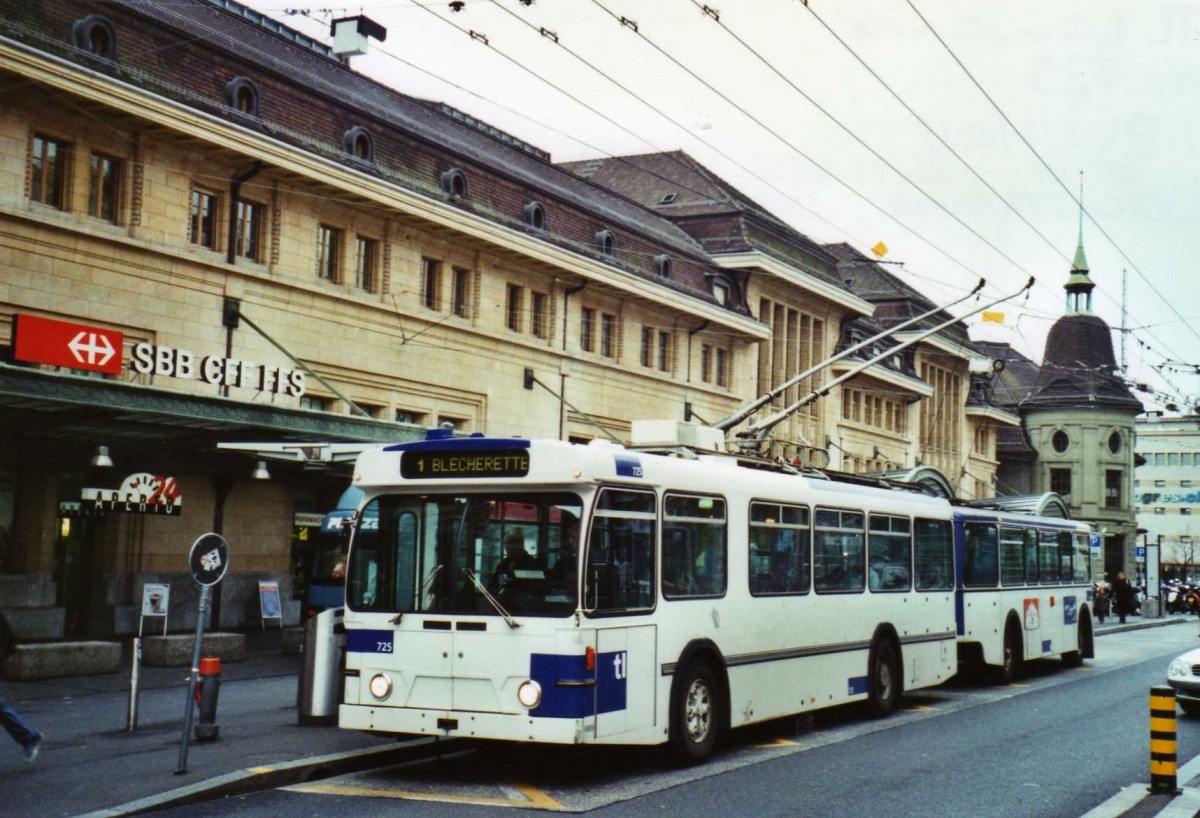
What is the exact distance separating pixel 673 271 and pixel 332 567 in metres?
19.3

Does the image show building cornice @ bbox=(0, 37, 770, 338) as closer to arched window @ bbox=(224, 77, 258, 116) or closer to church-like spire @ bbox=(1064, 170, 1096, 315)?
arched window @ bbox=(224, 77, 258, 116)

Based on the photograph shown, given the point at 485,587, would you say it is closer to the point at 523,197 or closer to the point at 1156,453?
the point at 523,197

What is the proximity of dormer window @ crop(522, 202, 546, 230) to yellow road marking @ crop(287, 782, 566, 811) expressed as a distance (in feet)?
81.4

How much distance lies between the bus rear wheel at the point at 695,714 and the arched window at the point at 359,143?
1887 cm

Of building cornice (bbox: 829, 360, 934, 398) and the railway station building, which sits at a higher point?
building cornice (bbox: 829, 360, 934, 398)

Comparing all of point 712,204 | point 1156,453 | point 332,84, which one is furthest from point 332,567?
point 1156,453

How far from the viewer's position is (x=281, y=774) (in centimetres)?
1124

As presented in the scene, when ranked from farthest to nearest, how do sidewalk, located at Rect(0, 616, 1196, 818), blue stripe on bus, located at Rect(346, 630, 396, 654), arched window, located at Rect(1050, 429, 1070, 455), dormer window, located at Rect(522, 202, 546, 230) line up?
arched window, located at Rect(1050, 429, 1070, 455), dormer window, located at Rect(522, 202, 546, 230), blue stripe on bus, located at Rect(346, 630, 396, 654), sidewalk, located at Rect(0, 616, 1196, 818)

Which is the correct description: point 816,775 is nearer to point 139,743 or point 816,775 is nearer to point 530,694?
point 530,694

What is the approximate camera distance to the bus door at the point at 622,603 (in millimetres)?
11250

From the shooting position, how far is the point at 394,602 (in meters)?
11.8

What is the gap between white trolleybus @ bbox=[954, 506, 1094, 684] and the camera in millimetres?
21266

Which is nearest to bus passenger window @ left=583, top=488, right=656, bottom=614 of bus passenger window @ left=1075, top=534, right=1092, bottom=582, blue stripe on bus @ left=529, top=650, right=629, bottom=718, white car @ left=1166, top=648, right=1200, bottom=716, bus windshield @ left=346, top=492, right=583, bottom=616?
bus windshield @ left=346, top=492, right=583, bottom=616

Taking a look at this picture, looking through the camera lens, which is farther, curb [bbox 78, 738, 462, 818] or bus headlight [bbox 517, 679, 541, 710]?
bus headlight [bbox 517, 679, 541, 710]
